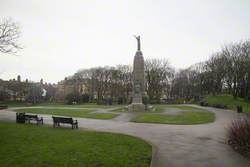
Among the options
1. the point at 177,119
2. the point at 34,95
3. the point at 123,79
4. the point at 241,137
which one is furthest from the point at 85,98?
the point at 241,137

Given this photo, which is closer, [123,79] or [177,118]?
[177,118]

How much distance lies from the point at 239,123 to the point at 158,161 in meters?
4.20

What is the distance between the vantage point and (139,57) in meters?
28.8

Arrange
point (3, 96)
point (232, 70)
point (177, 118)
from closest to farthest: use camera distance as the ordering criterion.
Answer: point (177, 118) → point (232, 70) → point (3, 96)

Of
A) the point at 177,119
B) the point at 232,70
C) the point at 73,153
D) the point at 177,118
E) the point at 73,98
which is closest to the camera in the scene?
the point at 73,153

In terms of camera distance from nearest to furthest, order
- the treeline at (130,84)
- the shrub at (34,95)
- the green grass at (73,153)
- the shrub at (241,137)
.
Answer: the green grass at (73,153), the shrub at (241,137), the treeline at (130,84), the shrub at (34,95)

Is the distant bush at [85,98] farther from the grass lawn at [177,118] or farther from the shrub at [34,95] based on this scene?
the grass lawn at [177,118]

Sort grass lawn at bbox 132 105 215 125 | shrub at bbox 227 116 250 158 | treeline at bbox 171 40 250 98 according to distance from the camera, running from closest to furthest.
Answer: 1. shrub at bbox 227 116 250 158
2. grass lawn at bbox 132 105 215 125
3. treeline at bbox 171 40 250 98

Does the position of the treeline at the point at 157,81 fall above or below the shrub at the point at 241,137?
above

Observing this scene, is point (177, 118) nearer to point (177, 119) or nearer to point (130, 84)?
point (177, 119)

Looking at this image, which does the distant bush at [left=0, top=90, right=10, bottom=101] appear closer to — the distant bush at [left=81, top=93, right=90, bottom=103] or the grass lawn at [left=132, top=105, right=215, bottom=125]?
the distant bush at [left=81, top=93, right=90, bottom=103]

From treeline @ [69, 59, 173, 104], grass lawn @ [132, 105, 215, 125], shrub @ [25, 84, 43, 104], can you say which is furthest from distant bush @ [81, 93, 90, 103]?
grass lawn @ [132, 105, 215, 125]

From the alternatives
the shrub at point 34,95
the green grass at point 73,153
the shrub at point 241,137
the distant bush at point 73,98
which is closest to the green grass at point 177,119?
Result: the shrub at point 241,137

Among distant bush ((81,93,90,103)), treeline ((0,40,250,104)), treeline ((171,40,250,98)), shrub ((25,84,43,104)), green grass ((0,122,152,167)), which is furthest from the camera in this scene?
shrub ((25,84,43,104))
